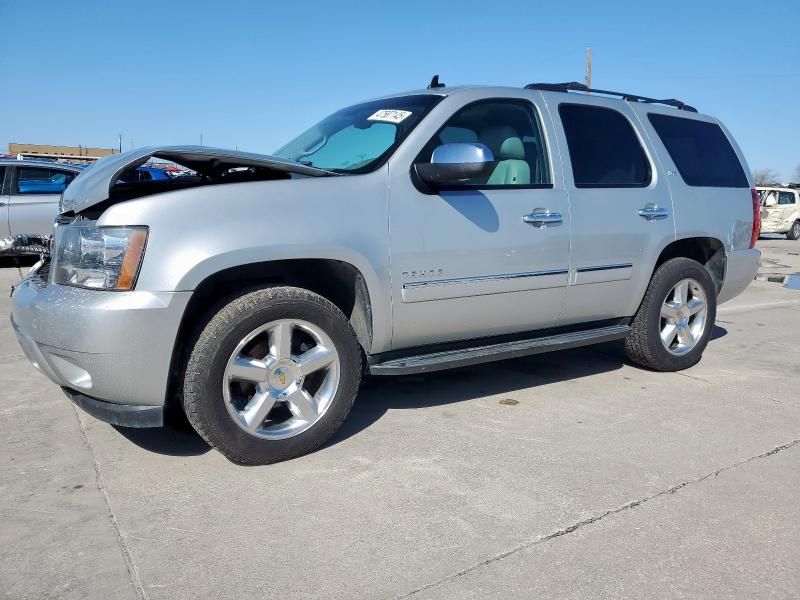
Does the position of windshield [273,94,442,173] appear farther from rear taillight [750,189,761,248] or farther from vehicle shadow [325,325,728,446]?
rear taillight [750,189,761,248]

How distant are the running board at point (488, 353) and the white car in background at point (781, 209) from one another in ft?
67.9

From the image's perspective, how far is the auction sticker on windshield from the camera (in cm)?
381

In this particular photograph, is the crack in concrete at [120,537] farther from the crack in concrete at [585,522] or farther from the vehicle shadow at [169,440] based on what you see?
the crack in concrete at [585,522]

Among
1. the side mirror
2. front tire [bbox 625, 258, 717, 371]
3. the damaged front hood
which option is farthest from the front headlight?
front tire [bbox 625, 258, 717, 371]

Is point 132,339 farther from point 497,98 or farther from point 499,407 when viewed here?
point 497,98

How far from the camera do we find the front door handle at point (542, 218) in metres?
3.90

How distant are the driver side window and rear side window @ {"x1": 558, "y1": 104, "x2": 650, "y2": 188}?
223mm

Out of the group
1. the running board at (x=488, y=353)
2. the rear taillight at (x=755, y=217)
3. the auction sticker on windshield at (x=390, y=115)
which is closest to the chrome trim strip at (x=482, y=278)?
the running board at (x=488, y=353)

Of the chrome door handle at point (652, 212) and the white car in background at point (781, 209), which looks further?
the white car in background at point (781, 209)

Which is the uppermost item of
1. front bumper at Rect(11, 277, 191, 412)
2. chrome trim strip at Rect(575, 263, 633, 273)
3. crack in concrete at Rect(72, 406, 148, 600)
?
chrome trim strip at Rect(575, 263, 633, 273)

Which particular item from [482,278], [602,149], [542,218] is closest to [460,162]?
[482,278]

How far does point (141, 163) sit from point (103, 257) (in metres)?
0.47

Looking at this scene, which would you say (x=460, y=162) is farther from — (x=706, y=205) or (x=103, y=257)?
(x=706, y=205)

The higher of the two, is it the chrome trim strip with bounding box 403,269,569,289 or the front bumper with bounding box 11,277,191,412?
the chrome trim strip with bounding box 403,269,569,289
